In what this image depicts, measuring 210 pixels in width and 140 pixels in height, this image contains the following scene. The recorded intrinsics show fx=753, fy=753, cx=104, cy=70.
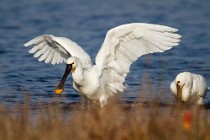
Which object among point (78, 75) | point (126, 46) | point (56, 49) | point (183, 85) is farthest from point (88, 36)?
point (78, 75)

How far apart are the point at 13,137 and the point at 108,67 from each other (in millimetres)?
4522

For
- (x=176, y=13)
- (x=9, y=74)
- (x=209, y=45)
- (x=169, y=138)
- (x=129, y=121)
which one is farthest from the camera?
(x=176, y=13)

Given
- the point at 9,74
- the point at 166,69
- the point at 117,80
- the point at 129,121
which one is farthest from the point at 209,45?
the point at 129,121

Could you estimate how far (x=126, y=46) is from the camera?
11586mm

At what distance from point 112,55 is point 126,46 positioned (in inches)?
10.2

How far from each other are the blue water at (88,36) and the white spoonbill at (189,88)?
0.65 feet

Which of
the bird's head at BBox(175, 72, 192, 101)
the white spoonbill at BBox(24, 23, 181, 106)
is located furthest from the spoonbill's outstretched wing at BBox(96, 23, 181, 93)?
the bird's head at BBox(175, 72, 192, 101)

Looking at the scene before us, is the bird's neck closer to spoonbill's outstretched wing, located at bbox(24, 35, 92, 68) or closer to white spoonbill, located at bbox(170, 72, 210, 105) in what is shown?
spoonbill's outstretched wing, located at bbox(24, 35, 92, 68)

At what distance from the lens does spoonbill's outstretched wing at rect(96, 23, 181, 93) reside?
11.3m

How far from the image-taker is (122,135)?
747 centimetres

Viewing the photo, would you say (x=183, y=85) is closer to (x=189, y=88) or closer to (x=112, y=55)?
(x=189, y=88)

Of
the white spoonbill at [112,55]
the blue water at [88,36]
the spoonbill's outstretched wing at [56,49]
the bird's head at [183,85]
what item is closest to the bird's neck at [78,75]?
the white spoonbill at [112,55]

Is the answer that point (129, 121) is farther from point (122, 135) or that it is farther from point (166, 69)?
point (166, 69)

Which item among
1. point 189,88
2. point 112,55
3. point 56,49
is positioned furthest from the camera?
point 189,88
